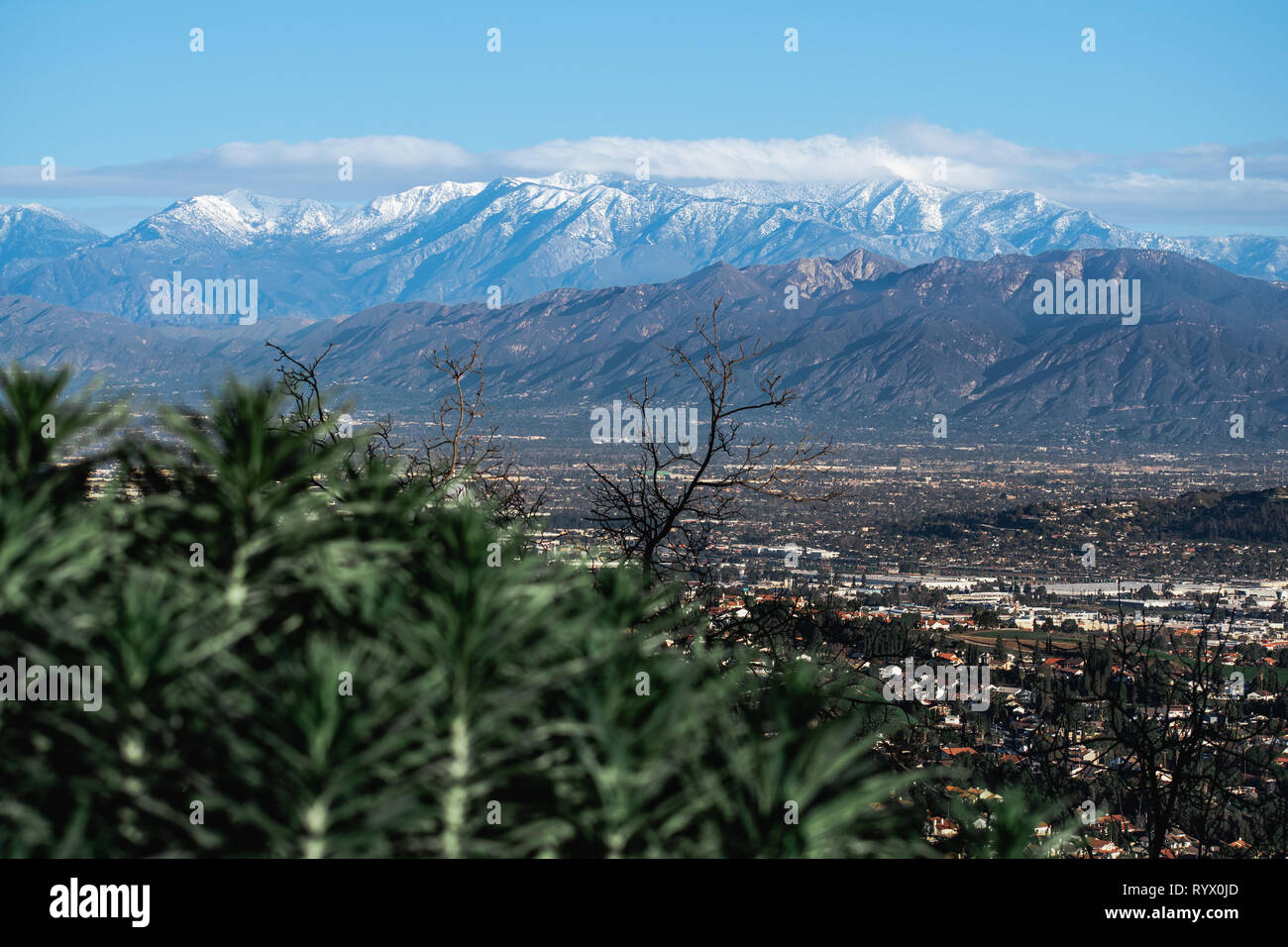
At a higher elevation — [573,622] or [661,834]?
[573,622]

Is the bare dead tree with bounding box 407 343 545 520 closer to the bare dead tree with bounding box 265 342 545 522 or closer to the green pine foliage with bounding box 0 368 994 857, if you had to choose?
the bare dead tree with bounding box 265 342 545 522

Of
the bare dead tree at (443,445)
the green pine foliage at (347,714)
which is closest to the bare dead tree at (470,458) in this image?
the bare dead tree at (443,445)

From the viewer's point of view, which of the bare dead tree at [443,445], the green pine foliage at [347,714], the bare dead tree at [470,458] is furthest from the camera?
the bare dead tree at [470,458]

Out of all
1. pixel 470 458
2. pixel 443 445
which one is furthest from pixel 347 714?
pixel 443 445

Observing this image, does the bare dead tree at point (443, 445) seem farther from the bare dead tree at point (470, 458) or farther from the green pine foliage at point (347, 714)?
the green pine foliage at point (347, 714)

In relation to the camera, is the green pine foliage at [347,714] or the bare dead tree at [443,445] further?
the bare dead tree at [443,445]

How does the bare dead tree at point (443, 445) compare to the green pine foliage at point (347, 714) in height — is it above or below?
above

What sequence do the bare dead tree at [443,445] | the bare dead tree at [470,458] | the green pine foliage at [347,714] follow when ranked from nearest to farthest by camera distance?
the green pine foliage at [347,714] < the bare dead tree at [443,445] < the bare dead tree at [470,458]

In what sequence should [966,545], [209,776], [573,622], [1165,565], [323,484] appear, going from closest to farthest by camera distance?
[209,776] < [573,622] < [323,484] < [1165,565] < [966,545]
